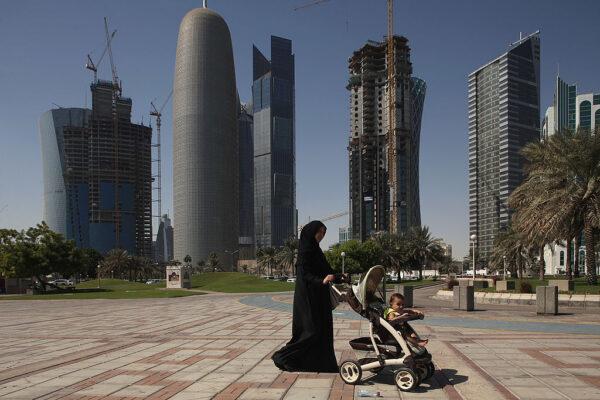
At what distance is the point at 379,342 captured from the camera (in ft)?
24.7

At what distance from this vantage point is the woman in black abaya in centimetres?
748

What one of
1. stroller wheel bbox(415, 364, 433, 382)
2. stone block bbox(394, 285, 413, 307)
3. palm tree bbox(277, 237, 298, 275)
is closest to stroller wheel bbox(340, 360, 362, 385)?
stroller wheel bbox(415, 364, 433, 382)

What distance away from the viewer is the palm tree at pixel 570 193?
1046 inches

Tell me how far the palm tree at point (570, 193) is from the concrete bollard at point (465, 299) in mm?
8917

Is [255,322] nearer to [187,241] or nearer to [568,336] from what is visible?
[568,336]

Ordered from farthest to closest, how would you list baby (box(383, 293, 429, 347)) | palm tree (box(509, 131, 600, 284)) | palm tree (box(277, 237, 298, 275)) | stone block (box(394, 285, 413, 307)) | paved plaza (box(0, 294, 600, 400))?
palm tree (box(277, 237, 298, 275)), palm tree (box(509, 131, 600, 284)), stone block (box(394, 285, 413, 307)), baby (box(383, 293, 429, 347)), paved plaza (box(0, 294, 600, 400))

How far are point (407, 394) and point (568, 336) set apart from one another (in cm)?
773

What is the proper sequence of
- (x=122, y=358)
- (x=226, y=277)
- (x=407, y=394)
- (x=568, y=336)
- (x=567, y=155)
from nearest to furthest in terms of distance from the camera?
(x=407, y=394), (x=122, y=358), (x=568, y=336), (x=567, y=155), (x=226, y=277)

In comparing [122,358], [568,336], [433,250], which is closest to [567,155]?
[568,336]

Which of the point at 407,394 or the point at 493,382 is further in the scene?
the point at 493,382

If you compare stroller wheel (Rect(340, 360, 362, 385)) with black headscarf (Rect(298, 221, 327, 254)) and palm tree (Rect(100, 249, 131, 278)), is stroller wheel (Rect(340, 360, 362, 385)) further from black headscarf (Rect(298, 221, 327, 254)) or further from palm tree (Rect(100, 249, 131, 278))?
palm tree (Rect(100, 249, 131, 278))

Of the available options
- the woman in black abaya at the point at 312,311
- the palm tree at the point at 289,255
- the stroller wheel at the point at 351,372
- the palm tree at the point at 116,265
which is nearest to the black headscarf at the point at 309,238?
the woman in black abaya at the point at 312,311

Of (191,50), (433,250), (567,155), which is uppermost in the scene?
(191,50)

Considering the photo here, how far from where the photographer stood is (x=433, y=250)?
2857 inches
